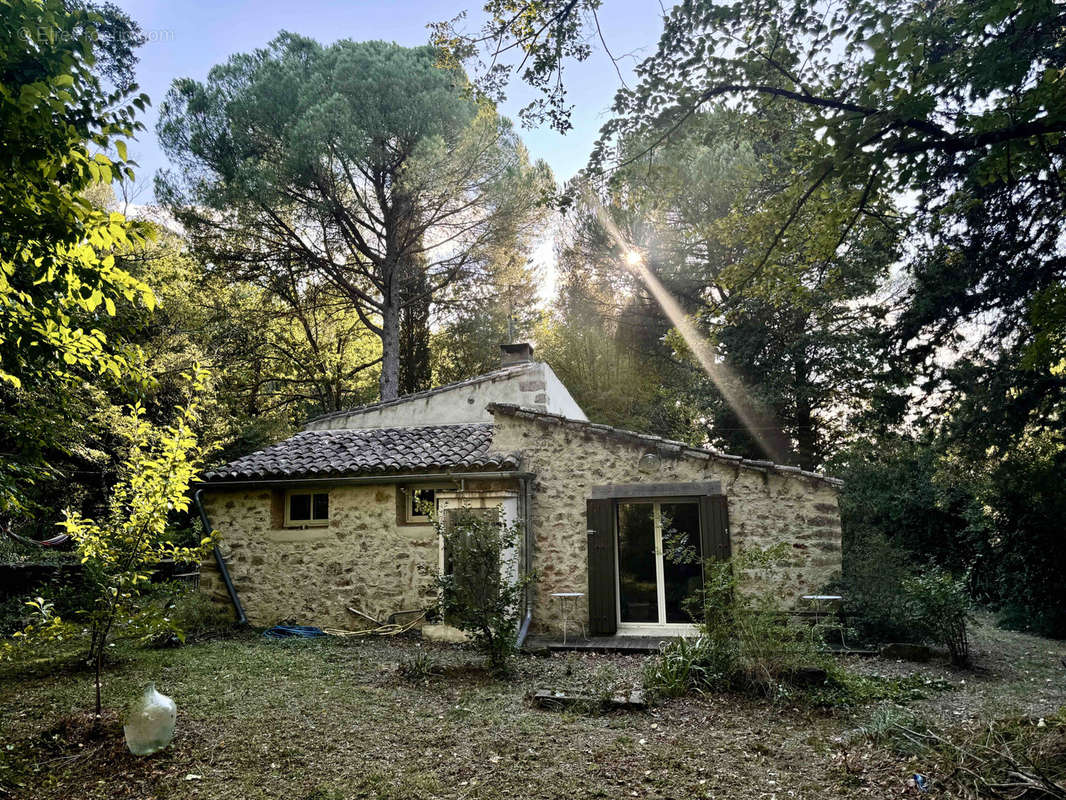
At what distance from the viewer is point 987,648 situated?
8531mm

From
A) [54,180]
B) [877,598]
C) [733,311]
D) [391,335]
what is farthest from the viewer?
[391,335]

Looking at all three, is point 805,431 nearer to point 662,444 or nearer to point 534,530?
point 662,444

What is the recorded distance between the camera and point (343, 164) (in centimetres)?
1520

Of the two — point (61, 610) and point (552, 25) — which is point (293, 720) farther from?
point (552, 25)

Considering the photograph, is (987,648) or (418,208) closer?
(987,648)

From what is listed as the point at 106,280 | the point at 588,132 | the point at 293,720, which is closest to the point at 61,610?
the point at 293,720

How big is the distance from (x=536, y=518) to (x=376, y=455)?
2.75 meters

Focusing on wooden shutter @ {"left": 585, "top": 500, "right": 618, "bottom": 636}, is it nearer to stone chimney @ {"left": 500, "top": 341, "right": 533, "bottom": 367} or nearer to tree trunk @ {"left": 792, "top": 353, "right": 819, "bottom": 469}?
stone chimney @ {"left": 500, "top": 341, "right": 533, "bottom": 367}

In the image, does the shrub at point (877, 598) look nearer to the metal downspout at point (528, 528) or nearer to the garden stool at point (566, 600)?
the garden stool at point (566, 600)

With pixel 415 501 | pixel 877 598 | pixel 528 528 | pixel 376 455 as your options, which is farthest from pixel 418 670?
pixel 877 598

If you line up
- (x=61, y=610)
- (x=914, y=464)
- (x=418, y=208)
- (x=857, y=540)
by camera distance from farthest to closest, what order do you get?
1. (x=418, y=208)
2. (x=914, y=464)
3. (x=857, y=540)
4. (x=61, y=610)

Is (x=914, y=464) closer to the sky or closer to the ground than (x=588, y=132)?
closer to the ground

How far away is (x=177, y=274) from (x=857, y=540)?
16.9 meters

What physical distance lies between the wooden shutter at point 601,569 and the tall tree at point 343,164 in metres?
8.34
